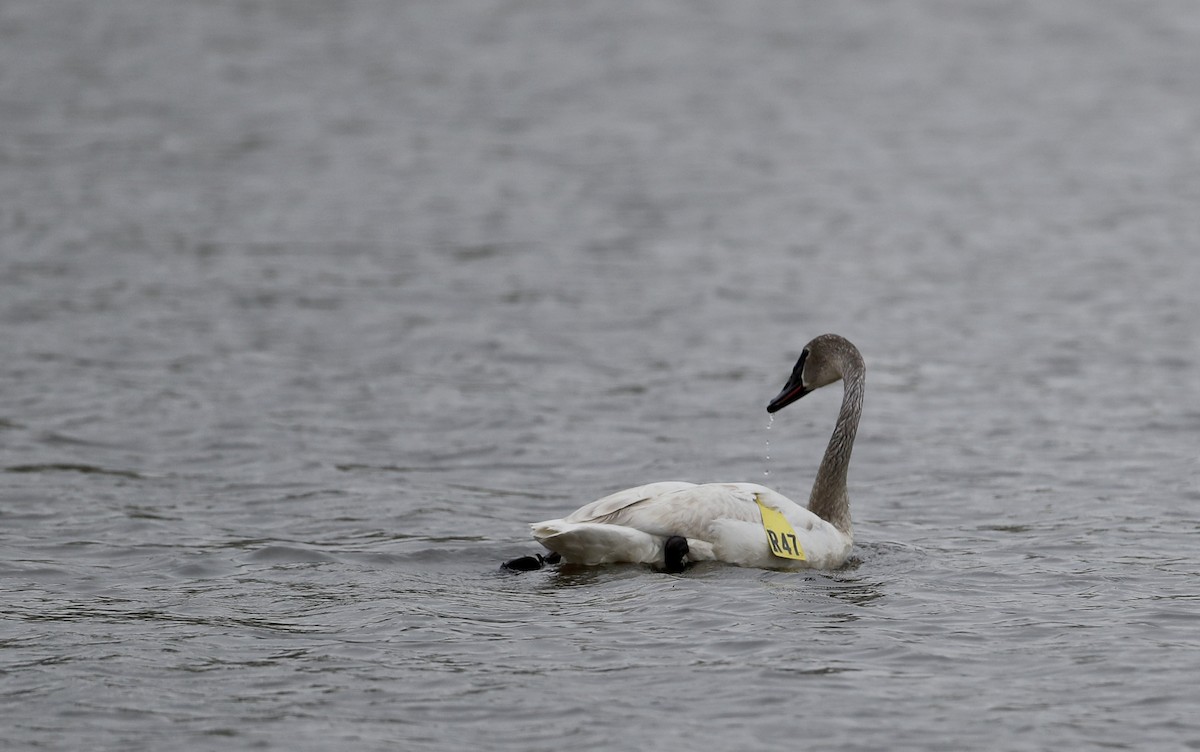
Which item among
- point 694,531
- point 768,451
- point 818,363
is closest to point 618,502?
point 694,531

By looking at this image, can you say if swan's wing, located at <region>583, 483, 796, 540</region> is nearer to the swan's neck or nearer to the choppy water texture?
the choppy water texture

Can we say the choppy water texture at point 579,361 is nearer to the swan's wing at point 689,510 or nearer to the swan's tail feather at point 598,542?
the swan's tail feather at point 598,542

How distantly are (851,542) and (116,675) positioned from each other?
4.62m

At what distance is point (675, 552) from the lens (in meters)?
9.88

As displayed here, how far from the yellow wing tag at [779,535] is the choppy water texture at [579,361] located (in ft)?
0.51

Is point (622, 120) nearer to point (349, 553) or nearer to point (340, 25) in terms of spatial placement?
point (340, 25)

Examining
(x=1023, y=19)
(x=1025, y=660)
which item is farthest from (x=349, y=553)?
(x=1023, y=19)

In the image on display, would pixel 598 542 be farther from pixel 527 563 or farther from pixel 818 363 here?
pixel 818 363

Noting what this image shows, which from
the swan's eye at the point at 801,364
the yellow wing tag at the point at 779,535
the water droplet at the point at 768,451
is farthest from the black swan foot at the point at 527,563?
the water droplet at the point at 768,451

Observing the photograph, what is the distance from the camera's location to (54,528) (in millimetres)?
11328

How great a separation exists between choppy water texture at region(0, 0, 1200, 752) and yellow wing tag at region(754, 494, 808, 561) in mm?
154

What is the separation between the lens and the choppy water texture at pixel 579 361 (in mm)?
8234

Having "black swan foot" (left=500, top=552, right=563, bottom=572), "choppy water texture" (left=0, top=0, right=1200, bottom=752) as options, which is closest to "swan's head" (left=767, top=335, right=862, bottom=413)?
"choppy water texture" (left=0, top=0, right=1200, bottom=752)

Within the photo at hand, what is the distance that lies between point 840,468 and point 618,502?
1.66 meters
